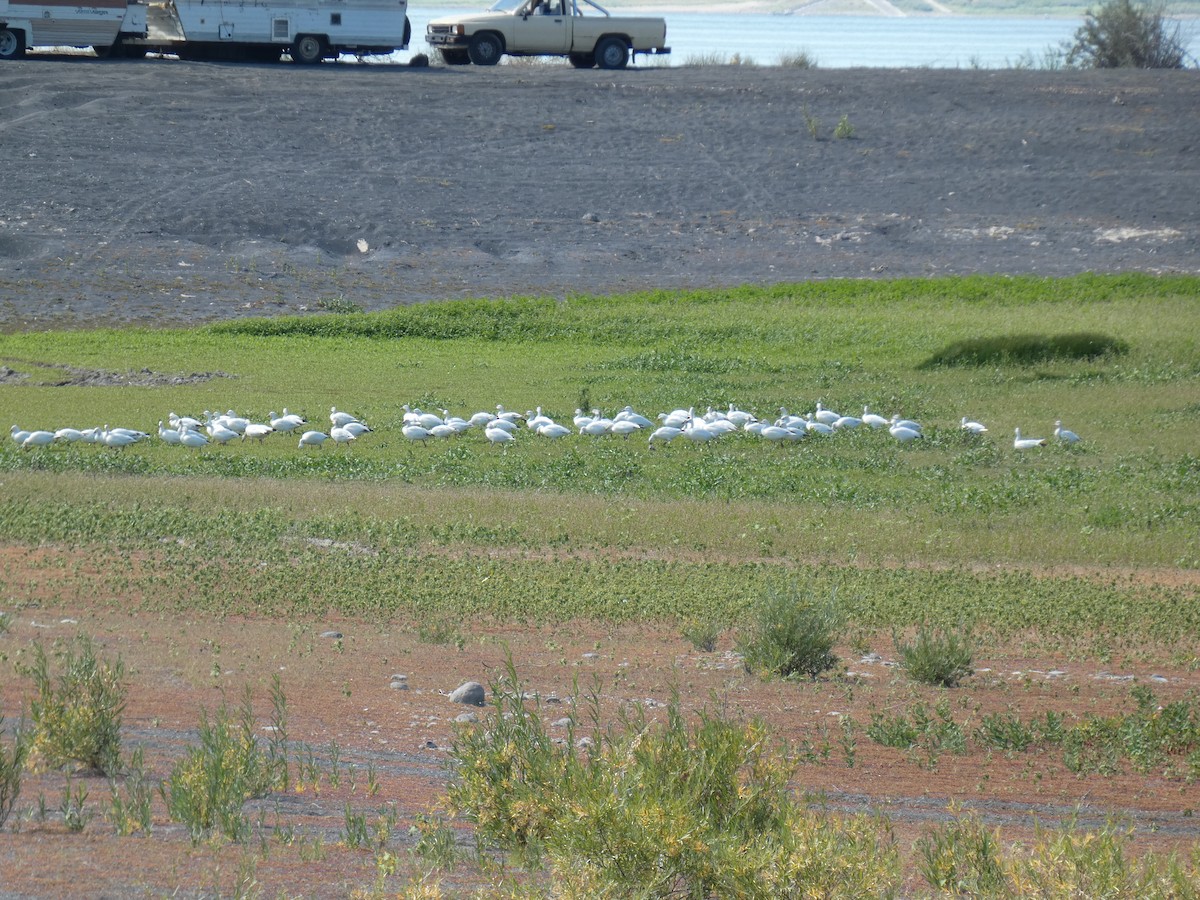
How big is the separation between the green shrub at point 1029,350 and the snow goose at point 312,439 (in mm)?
11631

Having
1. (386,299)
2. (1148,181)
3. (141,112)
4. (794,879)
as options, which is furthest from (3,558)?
(1148,181)

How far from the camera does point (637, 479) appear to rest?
17203 millimetres

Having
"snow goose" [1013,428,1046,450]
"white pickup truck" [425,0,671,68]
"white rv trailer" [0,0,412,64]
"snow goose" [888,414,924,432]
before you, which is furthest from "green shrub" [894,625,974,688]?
"white pickup truck" [425,0,671,68]

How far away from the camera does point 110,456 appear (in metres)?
18.0

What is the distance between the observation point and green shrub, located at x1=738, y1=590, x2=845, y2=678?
9688 millimetres

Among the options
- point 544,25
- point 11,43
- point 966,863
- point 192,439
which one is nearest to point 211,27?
point 11,43

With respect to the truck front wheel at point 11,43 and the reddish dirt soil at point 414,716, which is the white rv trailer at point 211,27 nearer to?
the truck front wheel at point 11,43

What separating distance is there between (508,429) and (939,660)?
1054cm

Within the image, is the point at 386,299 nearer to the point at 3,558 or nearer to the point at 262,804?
the point at 3,558

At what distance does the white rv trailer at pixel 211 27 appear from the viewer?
1639 inches

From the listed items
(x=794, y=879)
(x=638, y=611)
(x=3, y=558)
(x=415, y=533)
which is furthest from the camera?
(x=415, y=533)

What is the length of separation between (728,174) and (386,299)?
11.9 metres

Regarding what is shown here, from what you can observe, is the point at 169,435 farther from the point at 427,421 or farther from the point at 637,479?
the point at 637,479

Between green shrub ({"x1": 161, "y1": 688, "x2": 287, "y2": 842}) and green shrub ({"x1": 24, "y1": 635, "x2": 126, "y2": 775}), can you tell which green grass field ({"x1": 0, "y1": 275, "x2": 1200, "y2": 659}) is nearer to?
green shrub ({"x1": 24, "y1": 635, "x2": 126, "y2": 775})
